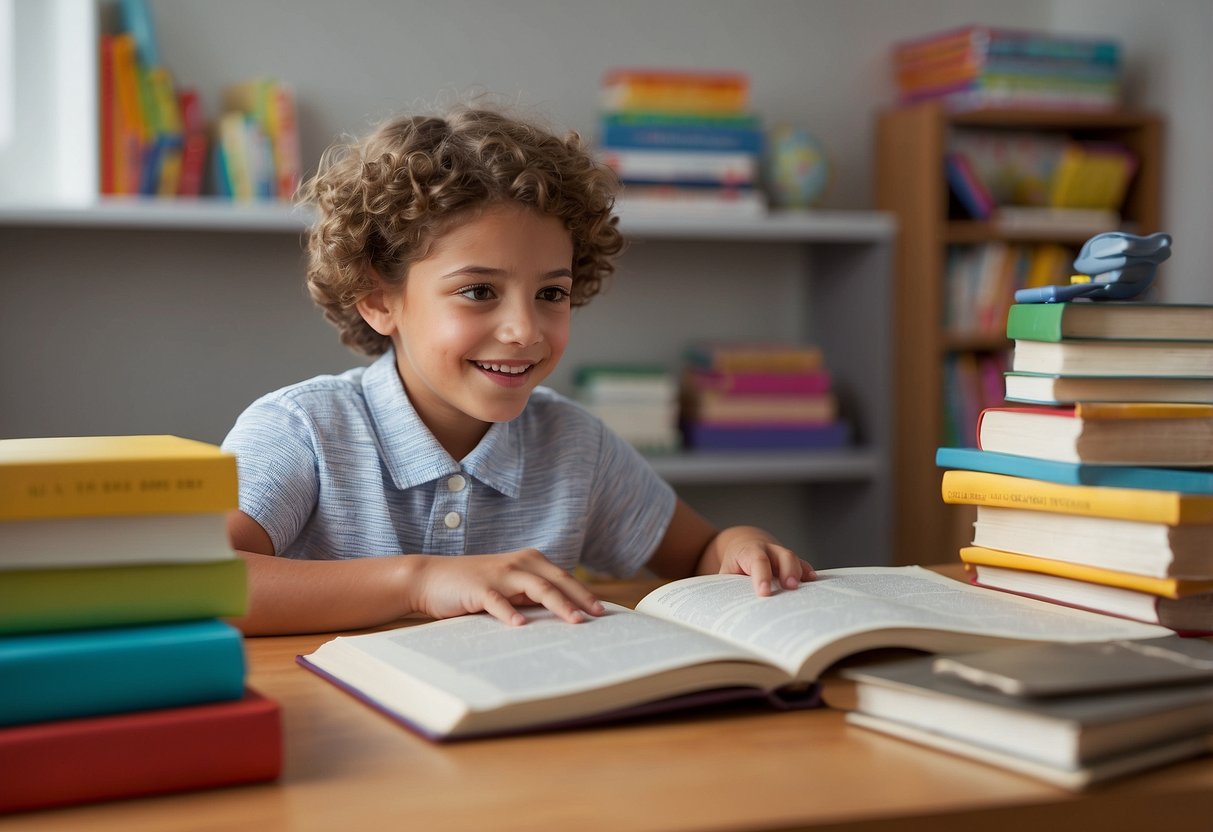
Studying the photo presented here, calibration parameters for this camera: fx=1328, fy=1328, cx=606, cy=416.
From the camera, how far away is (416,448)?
1404 mm

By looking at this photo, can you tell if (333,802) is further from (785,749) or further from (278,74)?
(278,74)

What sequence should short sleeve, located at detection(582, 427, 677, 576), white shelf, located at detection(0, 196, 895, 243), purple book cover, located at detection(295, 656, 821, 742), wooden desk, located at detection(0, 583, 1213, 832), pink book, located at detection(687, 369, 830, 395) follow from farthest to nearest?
1. pink book, located at detection(687, 369, 830, 395)
2. white shelf, located at detection(0, 196, 895, 243)
3. short sleeve, located at detection(582, 427, 677, 576)
4. purple book cover, located at detection(295, 656, 821, 742)
5. wooden desk, located at detection(0, 583, 1213, 832)

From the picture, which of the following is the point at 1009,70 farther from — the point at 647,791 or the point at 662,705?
the point at 647,791

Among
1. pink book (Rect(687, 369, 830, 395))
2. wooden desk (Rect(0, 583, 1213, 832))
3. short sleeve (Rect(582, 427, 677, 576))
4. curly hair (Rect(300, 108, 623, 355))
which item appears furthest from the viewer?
pink book (Rect(687, 369, 830, 395))

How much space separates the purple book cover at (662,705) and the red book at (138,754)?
11 centimetres

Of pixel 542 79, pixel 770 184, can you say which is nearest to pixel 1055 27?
pixel 770 184

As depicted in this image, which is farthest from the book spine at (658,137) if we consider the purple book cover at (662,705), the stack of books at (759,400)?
the purple book cover at (662,705)

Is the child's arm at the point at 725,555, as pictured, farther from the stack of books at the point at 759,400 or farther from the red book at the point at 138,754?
the stack of books at the point at 759,400

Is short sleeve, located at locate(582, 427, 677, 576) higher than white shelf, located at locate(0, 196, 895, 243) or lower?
lower

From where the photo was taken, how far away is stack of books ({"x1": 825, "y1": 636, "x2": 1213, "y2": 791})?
699mm

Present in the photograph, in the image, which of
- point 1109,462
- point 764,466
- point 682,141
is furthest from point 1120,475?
point 682,141

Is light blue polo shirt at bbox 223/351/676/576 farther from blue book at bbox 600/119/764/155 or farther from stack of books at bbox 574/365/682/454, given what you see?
blue book at bbox 600/119/764/155

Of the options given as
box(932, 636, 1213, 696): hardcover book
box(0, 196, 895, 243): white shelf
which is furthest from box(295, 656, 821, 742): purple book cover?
box(0, 196, 895, 243): white shelf

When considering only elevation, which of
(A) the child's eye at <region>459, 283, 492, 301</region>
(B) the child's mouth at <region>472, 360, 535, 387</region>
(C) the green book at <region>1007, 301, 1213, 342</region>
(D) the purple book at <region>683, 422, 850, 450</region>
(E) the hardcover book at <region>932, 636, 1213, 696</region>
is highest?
(A) the child's eye at <region>459, 283, 492, 301</region>
